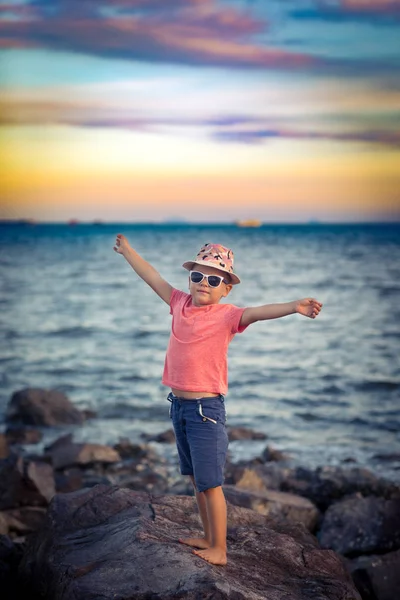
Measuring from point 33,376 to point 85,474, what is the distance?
326 inches

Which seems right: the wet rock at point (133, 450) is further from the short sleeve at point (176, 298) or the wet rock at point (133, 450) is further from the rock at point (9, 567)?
the short sleeve at point (176, 298)

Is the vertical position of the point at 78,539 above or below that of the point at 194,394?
below

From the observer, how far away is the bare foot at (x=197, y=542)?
4.93m

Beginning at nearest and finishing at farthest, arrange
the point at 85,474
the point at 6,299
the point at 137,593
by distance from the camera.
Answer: the point at 137,593 → the point at 85,474 → the point at 6,299

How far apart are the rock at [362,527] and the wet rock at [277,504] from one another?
18 cm

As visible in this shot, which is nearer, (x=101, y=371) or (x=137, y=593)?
(x=137, y=593)

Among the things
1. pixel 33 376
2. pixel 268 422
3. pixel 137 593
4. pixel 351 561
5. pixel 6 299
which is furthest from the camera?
pixel 6 299

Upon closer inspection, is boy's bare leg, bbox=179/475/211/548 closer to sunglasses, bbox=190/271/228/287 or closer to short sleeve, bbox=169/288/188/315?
short sleeve, bbox=169/288/188/315

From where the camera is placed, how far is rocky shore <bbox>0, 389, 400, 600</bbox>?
15.1 ft

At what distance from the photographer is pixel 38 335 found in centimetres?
2514

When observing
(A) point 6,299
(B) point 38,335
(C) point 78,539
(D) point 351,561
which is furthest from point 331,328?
(C) point 78,539

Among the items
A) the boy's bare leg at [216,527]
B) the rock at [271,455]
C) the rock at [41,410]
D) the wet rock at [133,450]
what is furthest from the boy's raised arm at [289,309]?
the rock at [41,410]

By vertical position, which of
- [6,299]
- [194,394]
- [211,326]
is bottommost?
[6,299]

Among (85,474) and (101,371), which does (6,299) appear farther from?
(85,474)
